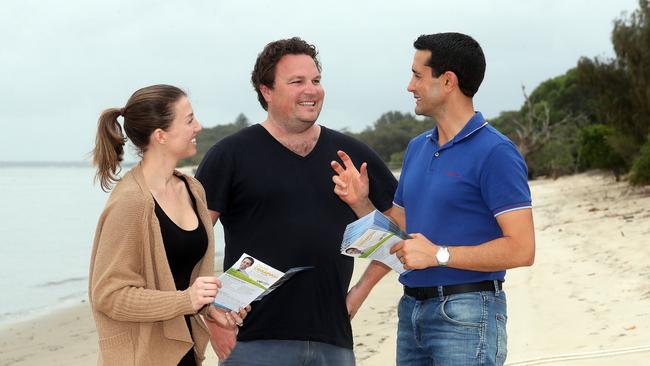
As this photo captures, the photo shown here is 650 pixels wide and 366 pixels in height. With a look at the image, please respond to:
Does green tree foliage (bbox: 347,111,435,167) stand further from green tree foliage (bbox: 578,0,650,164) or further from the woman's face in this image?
the woman's face

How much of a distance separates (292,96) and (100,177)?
1124mm

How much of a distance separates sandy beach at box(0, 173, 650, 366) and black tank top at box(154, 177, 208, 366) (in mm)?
4023

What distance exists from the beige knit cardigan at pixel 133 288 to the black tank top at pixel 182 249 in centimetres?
8

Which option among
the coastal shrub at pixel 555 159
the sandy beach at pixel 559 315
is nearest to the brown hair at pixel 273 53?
the sandy beach at pixel 559 315

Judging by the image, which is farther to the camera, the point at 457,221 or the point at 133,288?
the point at 457,221

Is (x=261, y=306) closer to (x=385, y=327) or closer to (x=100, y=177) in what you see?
(x=100, y=177)

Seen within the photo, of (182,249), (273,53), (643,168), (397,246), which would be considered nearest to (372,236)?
(397,246)

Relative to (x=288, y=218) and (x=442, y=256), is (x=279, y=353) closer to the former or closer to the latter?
(x=288, y=218)

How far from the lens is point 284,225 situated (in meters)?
3.78

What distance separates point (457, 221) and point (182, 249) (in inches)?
46.3

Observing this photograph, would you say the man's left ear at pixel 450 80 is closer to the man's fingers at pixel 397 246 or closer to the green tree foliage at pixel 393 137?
the man's fingers at pixel 397 246

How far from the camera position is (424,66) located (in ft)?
11.5

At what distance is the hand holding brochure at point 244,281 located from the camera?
10.1 feet

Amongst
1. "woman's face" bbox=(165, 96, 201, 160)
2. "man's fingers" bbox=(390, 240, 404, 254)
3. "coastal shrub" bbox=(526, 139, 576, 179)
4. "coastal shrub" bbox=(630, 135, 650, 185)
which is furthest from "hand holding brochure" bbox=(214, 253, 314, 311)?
"coastal shrub" bbox=(526, 139, 576, 179)
